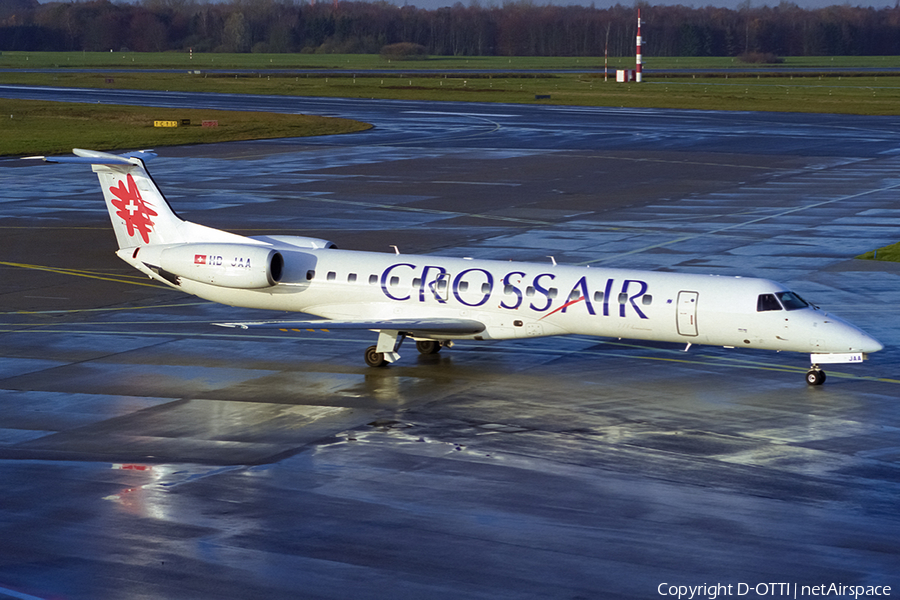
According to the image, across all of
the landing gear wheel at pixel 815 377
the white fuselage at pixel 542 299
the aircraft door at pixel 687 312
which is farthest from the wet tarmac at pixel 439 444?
the aircraft door at pixel 687 312

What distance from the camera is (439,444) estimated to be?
23.7m

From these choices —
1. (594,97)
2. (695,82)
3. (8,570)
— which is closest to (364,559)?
(8,570)

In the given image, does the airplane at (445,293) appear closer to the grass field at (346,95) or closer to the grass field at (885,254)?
the grass field at (885,254)

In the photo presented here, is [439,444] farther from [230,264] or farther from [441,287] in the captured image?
[230,264]

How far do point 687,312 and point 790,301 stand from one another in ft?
7.93

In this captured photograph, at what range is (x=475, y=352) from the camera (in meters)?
31.9

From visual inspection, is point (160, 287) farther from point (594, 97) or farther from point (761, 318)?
point (594, 97)

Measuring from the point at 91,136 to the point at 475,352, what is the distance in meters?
60.7

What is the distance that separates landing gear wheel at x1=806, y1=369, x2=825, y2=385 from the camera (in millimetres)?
27797

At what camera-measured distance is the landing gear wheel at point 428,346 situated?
31.2m

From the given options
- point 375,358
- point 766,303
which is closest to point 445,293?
point 375,358

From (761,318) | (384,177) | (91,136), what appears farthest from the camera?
(91,136)

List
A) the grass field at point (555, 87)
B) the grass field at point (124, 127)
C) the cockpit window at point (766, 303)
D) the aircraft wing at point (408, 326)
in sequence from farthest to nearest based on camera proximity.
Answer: the grass field at point (555, 87) → the grass field at point (124, 127) → the aircraft wing at point (408, 326) → the cockpit window at point (766, 303)

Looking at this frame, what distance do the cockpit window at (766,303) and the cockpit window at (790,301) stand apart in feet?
0.54
